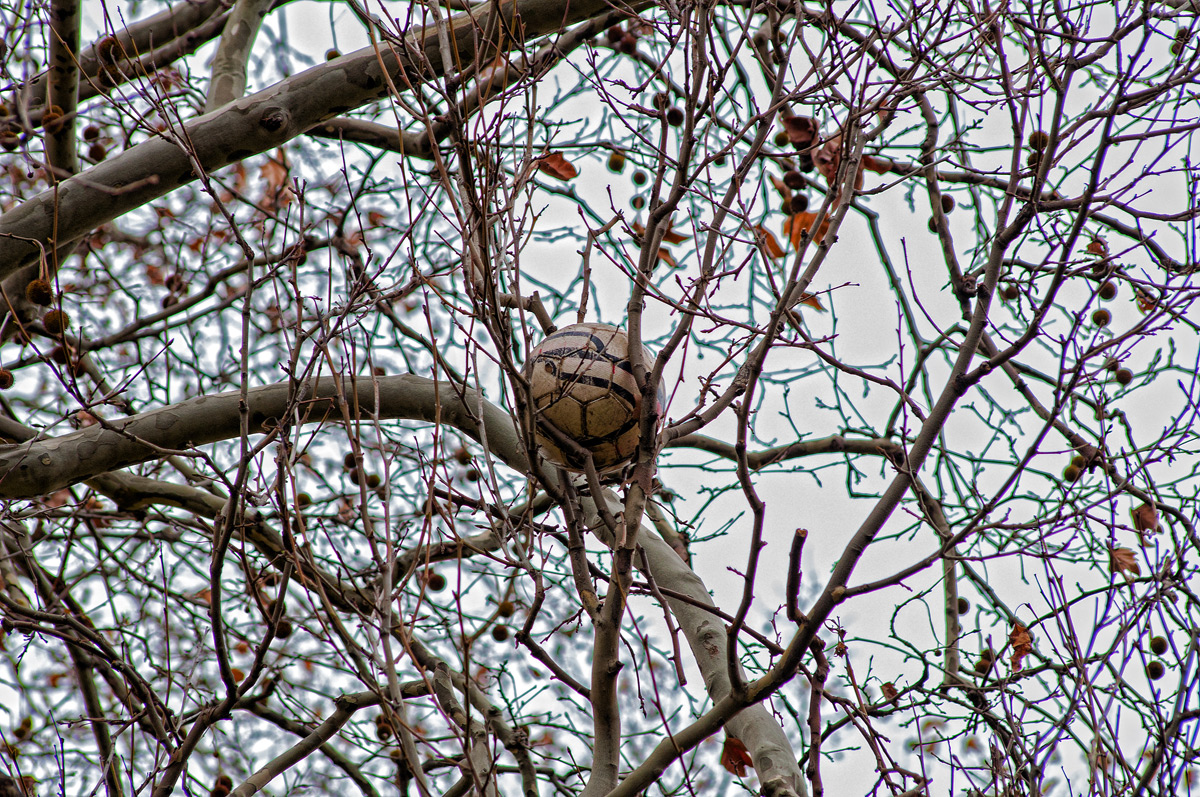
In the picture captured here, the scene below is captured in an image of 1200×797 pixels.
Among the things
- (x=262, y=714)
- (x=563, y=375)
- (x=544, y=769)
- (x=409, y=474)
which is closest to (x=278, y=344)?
(x=409, y=474)

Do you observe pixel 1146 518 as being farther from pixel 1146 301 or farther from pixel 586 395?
pixel 586 395

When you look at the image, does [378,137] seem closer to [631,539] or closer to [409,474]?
[409,474]

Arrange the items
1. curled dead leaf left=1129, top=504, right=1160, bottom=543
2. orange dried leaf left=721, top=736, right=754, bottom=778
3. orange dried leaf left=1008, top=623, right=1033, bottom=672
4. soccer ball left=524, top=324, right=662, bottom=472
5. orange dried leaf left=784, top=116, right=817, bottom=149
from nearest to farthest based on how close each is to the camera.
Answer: soccer ball left=524, top=324, right=662, bottom=472, orange dried leaf left=721, top=736, right=754, bottom=778, orange dried leaf left=1008, top=623, right=1033, bottom=672, curled dead leaf left=1129, top=504, right=1160, bottom=543, orange dried leaf left=784, top=116, right=817, bottom=149

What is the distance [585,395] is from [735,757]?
1.51 m

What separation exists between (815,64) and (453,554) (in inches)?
94.3

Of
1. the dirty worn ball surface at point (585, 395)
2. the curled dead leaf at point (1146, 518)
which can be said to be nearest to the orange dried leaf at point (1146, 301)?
the curled dead leaf at point (1146, 518)

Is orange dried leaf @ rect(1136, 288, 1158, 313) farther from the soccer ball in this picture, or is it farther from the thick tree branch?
the thick tree branch

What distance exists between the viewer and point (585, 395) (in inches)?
97.6

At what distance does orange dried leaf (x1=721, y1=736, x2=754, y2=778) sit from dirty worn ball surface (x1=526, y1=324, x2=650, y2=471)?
120 centimetres

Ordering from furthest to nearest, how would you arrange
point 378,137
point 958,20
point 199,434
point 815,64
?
point 378,137
point 199,434
point 958,20
point 815,64

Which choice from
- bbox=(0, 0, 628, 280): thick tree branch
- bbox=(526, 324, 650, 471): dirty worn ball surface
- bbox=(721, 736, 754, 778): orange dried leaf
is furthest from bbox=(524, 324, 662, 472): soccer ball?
bbox=(0, 0, 628, 280): thick tree branch

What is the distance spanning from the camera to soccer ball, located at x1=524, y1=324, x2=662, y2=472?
2482mm

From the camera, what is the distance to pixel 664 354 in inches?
88.4

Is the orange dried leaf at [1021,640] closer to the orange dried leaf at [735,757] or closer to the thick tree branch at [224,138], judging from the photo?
the orange dried leaf at [735,757]
